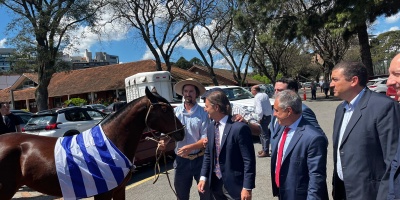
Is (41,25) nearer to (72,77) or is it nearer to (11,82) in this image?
(72,77)

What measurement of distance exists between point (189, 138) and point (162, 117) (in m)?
0.41

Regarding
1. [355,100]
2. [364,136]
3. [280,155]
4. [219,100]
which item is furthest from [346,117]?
[219,100]

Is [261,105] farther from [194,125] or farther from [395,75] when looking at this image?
[395,75]

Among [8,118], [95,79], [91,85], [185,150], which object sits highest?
[95,79]

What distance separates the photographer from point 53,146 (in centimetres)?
399

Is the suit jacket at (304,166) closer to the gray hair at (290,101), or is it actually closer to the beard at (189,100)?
the gray hair at (290,101)

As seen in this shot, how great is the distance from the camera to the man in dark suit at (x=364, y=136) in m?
2.56

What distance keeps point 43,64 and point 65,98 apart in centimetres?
1929

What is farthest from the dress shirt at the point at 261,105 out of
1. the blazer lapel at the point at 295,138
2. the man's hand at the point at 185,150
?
the blazer lapel at the point at 295,138

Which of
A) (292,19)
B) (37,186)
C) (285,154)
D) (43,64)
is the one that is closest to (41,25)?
(43,64)

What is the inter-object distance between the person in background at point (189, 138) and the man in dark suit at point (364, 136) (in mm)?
1597

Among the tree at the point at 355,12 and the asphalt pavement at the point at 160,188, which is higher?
the tree at the point at 355,12

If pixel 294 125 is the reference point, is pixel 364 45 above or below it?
above

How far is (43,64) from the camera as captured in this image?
912 inches
